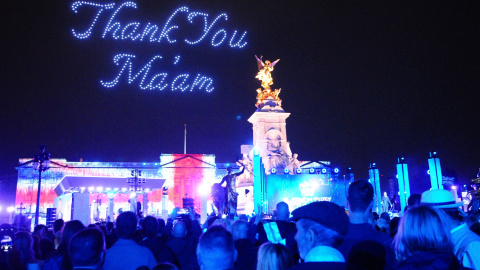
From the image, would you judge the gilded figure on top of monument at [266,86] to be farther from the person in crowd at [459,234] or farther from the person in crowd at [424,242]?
the person in crowd at [424,242]

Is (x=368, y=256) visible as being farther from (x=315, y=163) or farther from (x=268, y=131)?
(x=315, y=163)

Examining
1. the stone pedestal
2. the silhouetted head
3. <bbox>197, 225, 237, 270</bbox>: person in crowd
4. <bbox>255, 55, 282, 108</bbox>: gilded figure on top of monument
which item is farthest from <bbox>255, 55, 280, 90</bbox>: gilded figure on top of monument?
<bbox>197, 225, 237, 270</bbox>: person in crowd

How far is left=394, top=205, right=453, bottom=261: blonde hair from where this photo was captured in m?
3.57

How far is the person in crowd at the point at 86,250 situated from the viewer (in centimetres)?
438

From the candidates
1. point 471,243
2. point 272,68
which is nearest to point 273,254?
point 471,243

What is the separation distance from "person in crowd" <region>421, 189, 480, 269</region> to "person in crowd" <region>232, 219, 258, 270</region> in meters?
2.49

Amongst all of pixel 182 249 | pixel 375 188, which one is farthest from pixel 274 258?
pixel 375 188

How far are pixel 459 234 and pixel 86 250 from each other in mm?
4268

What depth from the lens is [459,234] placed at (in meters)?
5.07

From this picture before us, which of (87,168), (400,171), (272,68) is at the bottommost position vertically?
(400,171)

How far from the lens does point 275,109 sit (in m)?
45.5

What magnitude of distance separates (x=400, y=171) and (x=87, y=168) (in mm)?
57513

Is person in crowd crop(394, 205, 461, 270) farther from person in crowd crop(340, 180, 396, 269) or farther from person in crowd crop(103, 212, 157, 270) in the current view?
person in crowd crop(103, 212, 157, 270)

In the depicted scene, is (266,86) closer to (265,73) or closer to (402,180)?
(265,73)
